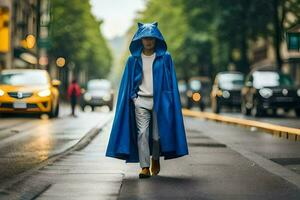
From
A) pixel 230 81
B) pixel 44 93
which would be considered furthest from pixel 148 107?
pixel 230 81

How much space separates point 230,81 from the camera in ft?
123

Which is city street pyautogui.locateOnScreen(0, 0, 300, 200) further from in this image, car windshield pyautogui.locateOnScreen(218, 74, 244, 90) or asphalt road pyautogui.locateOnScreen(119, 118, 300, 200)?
Result: car windshield pyautogui.locateOnScreen(218, 74, 244, 90)

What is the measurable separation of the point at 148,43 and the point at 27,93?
1551 centimetres

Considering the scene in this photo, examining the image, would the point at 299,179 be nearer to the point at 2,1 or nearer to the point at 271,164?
the point at 271,164

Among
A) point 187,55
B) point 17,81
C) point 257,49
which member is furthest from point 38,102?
point 257,49

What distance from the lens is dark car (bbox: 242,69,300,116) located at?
28.0 metres

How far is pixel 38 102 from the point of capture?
23719 mm

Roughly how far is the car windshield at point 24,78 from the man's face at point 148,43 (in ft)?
53.1

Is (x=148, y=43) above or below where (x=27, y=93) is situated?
above

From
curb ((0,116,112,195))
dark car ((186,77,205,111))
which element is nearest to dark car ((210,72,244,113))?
dark car ((186,77,205,111))

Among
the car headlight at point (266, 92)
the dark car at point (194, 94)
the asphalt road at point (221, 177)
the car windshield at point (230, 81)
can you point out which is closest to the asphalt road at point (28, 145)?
the asphalt road at point (221, 177)

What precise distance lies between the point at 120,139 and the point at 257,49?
6172cm

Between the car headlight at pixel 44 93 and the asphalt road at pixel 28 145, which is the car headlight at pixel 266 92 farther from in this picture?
the asphalt road at pixel 28 145

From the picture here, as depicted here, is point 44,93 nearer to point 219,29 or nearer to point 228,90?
point 228,90
